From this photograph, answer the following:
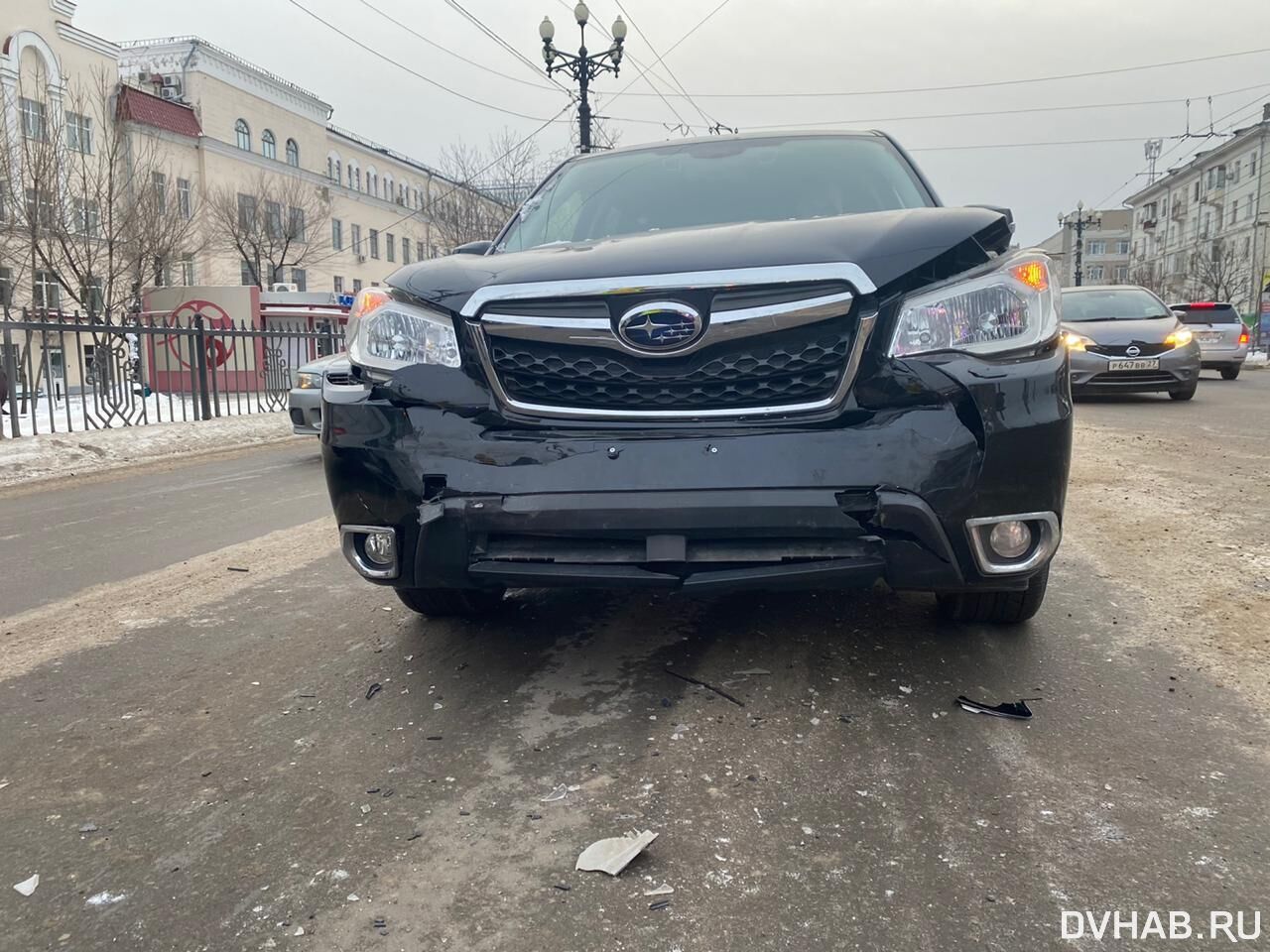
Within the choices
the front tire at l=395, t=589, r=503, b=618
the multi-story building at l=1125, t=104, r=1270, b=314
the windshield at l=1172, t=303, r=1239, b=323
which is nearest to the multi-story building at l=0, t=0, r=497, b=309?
the front tire at l=395, t=589, r=503, b=618

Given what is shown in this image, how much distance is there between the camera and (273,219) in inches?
1427

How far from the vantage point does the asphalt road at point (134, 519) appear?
4469mm

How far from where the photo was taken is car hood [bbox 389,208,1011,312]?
7.70 ft

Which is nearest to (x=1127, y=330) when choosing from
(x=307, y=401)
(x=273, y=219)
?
(x=307, y=401)

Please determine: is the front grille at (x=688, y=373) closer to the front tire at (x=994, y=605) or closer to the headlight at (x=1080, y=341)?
the front tire at (x=994, y=605)

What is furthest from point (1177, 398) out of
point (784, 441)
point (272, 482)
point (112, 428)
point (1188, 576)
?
point (112, 428)

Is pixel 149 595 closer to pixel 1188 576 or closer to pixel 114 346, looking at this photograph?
pixel 1188 576

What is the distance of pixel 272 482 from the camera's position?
7430 millimetres

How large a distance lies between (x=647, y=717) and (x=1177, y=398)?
12.2 meters

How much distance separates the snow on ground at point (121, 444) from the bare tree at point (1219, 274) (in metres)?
49.4

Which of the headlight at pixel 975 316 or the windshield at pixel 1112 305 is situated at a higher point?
the windshield at pixel 1112 305

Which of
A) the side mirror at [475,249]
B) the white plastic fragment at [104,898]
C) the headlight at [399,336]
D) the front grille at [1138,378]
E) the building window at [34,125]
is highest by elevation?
the building window at [34,125]

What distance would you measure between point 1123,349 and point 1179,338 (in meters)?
0.72

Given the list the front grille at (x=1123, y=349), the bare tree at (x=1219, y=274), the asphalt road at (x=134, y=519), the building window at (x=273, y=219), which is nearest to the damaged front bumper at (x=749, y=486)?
the asphalt road at (x=134, y=519)
